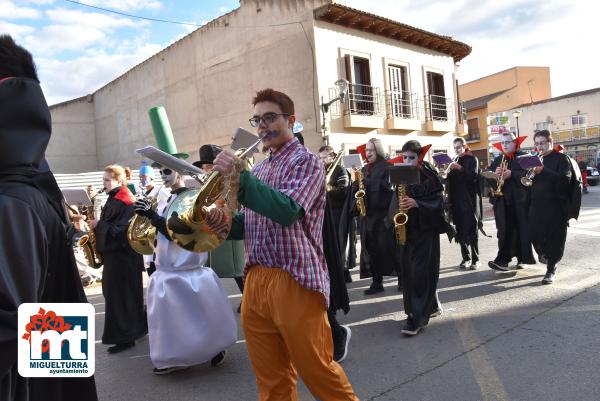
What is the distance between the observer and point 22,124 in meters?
1.56

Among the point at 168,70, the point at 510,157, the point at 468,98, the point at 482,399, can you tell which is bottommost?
the point at 482,399

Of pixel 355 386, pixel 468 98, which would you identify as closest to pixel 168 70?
pixel 355 386

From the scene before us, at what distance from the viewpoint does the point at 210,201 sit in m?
2.06

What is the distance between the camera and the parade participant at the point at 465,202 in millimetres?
7902

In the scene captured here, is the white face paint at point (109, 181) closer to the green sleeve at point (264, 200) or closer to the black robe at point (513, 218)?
the green sleeve at point (264, 200)

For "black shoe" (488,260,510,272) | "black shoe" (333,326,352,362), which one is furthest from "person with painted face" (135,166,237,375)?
"black shoe" (488,260,510,272)

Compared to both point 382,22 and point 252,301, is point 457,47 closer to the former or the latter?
point 382,22

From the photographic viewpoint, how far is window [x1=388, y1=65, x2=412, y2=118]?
20.0m

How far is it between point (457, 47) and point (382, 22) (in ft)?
19.2

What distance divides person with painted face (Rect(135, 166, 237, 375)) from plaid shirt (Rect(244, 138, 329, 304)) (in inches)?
67.1

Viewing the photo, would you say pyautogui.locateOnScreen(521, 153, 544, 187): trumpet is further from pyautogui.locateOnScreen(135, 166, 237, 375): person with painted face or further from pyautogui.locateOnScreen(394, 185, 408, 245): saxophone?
pyautogui.locateOnScreen(135, 166, 237, 375): person with painted face

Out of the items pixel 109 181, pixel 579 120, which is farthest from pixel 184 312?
pixel 579 120

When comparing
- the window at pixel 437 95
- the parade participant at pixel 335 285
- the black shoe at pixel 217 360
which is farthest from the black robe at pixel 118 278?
the window at pixel 437 95

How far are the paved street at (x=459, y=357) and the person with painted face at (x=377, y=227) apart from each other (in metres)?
0.36
